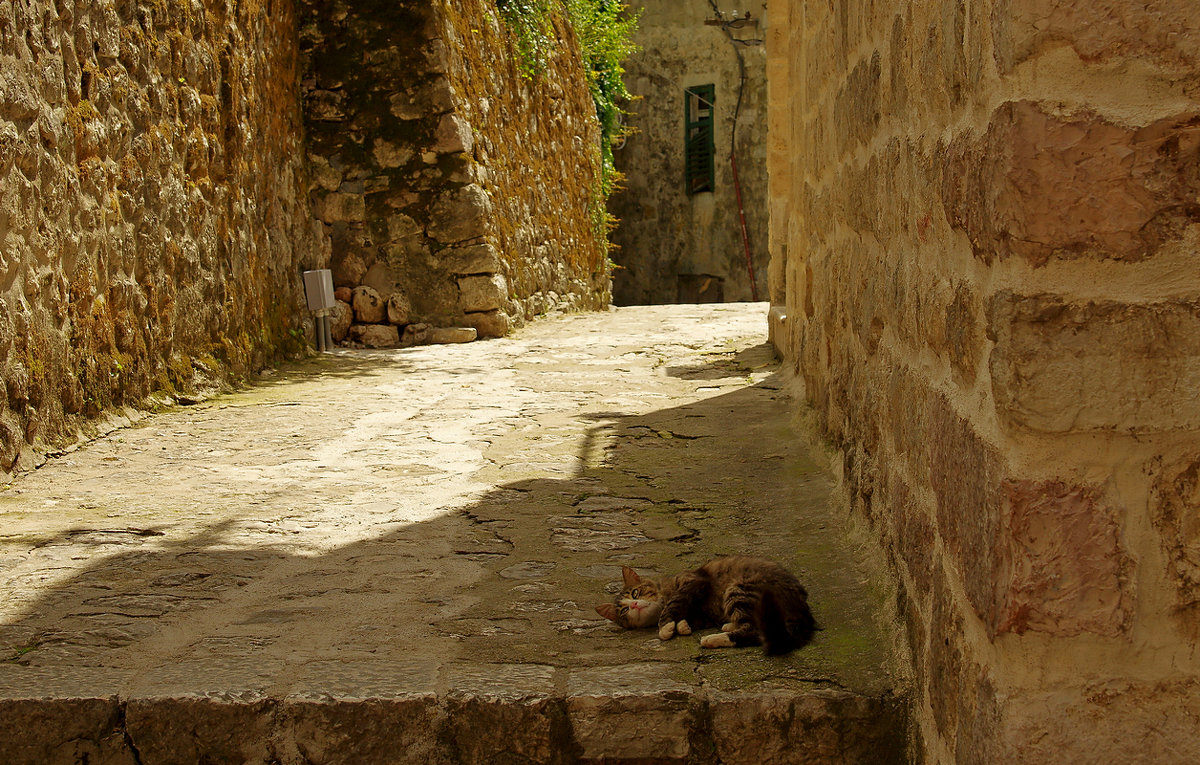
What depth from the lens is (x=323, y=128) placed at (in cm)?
768

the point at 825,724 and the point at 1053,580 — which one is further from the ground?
the point at 1053,580

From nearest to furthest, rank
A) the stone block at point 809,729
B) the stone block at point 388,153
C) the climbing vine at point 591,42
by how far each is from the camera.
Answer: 1. the stone block at point 809,729
2. the stone block at point 388,153
3. the climbing vine at point 591,42

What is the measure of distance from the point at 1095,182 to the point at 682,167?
16.2m

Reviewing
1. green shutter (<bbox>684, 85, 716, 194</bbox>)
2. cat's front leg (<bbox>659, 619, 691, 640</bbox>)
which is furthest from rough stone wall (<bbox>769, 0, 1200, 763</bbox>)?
green shutter (<bbox>684, 85, 716, 194</bbox>)

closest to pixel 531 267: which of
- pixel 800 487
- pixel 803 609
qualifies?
pixel 800 487

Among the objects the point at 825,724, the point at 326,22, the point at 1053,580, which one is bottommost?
the point at 825,724

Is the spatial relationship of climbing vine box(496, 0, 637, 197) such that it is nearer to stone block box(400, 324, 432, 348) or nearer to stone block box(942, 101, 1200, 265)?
stone block box(400, 324, 432, 348)

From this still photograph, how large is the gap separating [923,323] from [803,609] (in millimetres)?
647

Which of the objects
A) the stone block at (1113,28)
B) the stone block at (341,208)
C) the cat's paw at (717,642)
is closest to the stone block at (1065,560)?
the stone block at (1113,28)

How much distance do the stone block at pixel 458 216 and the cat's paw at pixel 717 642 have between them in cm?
611

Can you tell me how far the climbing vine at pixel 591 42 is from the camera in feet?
31.5

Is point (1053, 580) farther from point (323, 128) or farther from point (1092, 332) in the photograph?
point (323, 128)

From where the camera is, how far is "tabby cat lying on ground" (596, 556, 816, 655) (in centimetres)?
202

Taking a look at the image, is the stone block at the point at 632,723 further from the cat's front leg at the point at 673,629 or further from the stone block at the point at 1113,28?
the stone block at the point at 1113,28
